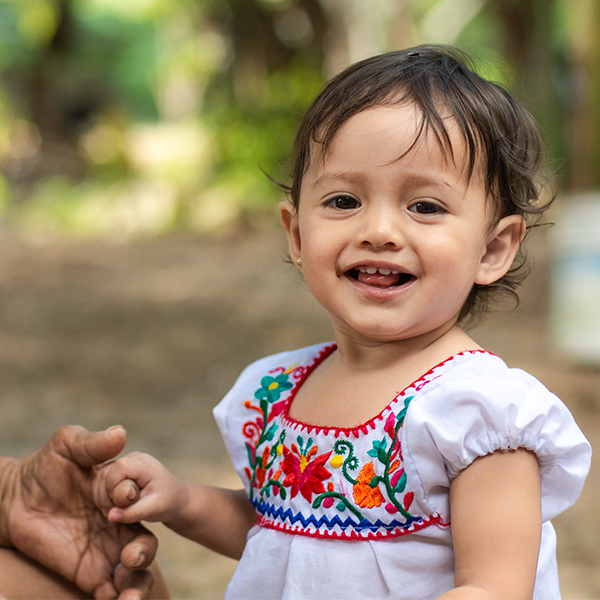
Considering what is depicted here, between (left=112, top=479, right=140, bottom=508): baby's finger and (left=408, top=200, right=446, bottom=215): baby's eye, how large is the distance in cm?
70

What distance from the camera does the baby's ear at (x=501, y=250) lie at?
4.57 ft

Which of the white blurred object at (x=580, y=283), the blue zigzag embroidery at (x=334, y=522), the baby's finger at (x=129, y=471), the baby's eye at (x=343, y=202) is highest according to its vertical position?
the baby's eye at (x=343, y=202)

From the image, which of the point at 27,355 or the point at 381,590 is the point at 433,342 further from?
the point at 27,355

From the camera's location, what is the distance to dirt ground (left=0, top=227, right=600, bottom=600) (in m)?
3.72

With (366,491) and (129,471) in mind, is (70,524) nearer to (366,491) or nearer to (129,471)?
(129,471)

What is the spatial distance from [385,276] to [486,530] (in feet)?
1.42

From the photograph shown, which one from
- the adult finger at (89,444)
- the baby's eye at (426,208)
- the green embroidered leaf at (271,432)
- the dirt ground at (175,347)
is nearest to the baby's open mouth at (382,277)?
the baby's eye at (426,208)

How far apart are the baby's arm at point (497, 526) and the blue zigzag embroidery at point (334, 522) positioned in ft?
0.32

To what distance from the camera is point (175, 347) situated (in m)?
6.25

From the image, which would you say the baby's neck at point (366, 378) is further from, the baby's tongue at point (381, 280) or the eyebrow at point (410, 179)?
the eyebrow at point (410, 179)

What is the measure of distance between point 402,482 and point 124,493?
0.51 metres

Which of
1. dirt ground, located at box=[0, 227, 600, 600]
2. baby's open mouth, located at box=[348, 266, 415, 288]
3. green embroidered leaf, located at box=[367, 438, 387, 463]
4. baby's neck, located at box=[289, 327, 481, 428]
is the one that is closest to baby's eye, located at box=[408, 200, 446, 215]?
baby's open mouth, located at box=[348, 266, 415, 288]

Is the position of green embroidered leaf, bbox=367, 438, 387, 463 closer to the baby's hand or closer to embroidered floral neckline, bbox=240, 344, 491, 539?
embroidered floral neckline, bbox=240, 344, 491, 539

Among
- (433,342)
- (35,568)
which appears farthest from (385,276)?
(35,568)
